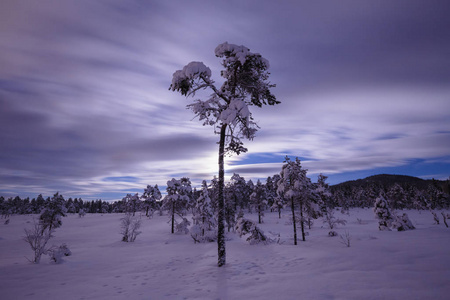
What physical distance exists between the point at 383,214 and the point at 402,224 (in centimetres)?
333

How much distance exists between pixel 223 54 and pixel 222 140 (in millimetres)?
4608

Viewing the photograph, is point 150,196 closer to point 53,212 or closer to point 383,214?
point 53,212

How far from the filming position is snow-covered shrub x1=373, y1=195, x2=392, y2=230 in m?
32.5

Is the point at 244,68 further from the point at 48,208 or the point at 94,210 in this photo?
the point at 94,210

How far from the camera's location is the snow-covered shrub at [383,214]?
1278 inches

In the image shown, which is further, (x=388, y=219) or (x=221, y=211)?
(x=388, y=219)

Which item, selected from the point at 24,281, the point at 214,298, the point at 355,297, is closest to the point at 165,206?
the point at 24,281

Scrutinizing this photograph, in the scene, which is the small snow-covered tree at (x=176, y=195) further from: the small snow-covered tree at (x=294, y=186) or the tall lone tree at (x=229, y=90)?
the tall lone tree at (x=229, y=90)

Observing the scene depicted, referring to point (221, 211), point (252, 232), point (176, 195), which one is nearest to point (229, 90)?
point (221, 211)

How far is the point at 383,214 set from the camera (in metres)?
Answer: 33.2

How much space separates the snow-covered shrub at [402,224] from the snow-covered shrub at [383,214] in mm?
1342

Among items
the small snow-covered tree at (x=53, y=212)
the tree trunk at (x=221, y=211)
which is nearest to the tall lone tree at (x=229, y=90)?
the tree trunk at (x=221, y=211)

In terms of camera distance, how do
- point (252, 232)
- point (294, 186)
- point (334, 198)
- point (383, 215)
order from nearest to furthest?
1. point (252, 232)
2. point (294, 186)
3. point (383, 215)
4. point (334, 198)

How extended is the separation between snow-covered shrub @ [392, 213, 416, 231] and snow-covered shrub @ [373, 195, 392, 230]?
1.34m
